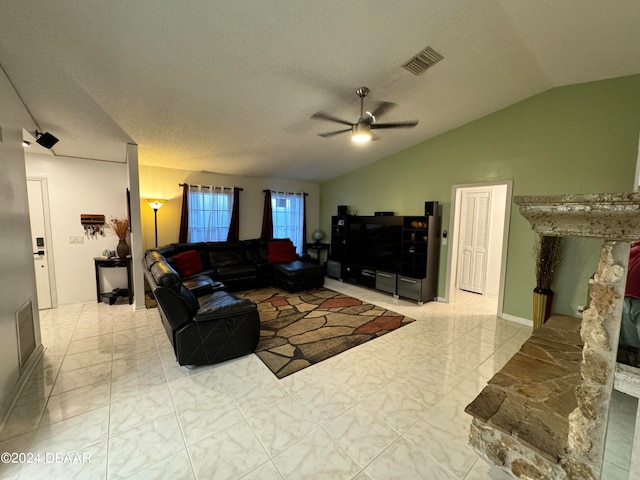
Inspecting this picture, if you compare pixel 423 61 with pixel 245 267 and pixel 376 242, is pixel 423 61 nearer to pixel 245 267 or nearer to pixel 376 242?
pixel 376 242

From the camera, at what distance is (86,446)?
162 centimetres

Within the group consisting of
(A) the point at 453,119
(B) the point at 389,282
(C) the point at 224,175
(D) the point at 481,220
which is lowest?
(B) the point at 389,282

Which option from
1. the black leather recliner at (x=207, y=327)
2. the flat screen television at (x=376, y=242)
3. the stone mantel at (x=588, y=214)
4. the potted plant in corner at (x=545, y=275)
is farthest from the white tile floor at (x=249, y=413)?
the flat screen television at (x=376, y=242)

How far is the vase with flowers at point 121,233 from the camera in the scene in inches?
166

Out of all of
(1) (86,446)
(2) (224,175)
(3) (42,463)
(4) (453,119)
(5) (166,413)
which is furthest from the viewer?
(2) (224,175)

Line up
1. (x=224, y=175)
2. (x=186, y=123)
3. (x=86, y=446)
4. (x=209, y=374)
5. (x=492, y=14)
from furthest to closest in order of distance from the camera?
(x=224, y=175), (x=186, y=123), (x=209, y=374), (x=492, y=14), (x=86, y=446)

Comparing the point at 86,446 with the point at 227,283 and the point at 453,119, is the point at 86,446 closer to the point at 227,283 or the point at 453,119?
the point at 227,283

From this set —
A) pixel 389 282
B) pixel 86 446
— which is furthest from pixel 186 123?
pixel 389 282

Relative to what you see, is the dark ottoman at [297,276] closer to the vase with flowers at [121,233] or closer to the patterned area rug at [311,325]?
the patterned area rug at [311,325]

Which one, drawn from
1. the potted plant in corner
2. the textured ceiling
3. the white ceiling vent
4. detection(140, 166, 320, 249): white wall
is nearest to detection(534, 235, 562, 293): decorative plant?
the potted plant in corner

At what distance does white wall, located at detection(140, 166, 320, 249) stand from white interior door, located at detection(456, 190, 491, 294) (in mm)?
3780

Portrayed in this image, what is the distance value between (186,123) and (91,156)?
6.95ft

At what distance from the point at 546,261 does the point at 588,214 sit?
10.2 ft

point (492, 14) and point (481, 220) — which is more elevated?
point (492, 14)
